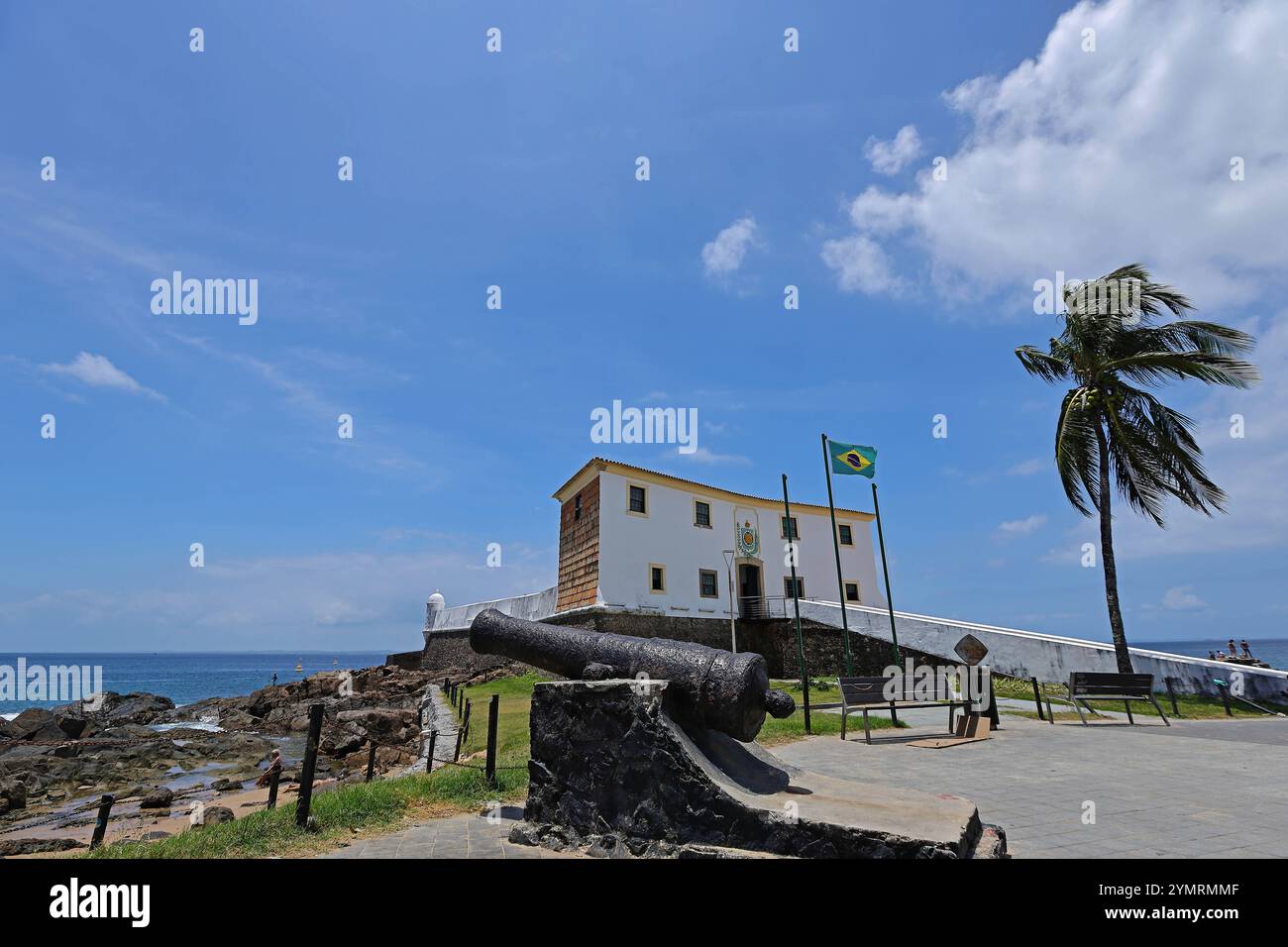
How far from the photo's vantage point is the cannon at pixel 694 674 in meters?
4.46

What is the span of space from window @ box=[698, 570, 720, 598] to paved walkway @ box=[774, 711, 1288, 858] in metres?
14.8

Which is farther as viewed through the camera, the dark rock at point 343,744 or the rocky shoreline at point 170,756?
the dark rock at point 343,744

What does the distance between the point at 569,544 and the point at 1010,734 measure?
17909mm

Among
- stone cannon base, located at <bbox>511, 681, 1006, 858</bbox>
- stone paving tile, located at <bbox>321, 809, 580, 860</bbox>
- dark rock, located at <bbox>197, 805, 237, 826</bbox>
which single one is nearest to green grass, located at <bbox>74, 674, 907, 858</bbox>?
stone paving tile, located at <bbox>321, 809, 580, 860</bbox>

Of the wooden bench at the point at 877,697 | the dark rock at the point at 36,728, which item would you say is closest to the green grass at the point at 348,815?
the wooden bench at the point at 877,697

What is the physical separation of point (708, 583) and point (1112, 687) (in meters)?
15.6

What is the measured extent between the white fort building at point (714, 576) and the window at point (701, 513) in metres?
0.04

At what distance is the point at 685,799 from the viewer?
4.11m

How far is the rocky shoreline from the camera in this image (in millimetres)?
11469

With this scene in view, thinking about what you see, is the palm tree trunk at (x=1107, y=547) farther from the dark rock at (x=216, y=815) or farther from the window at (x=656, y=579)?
the dark rock at (x=216, y=815)

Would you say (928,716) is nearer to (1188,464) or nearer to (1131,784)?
(1131,784)

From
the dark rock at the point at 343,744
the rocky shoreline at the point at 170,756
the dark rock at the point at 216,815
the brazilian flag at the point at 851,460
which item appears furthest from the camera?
the brazilian flag at the point at 851,460
